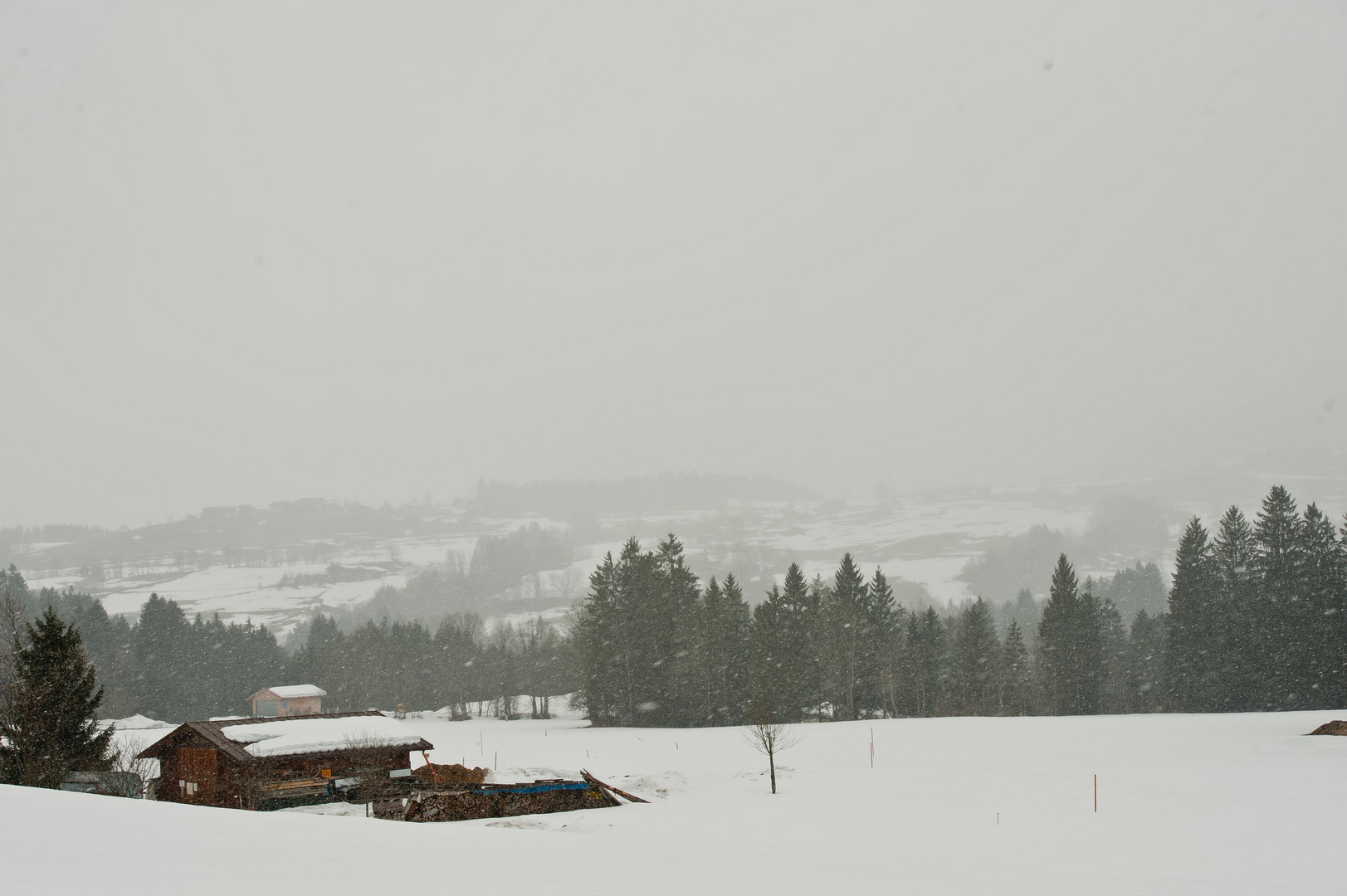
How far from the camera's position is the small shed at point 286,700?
85625 millimetres

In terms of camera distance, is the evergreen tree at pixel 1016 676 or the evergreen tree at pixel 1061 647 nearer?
the evergreen tree at pixel 1061 647

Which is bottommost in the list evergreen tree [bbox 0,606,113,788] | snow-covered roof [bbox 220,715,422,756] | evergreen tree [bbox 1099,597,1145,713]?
evergreen tree [bbox 1099,597,1145,713]

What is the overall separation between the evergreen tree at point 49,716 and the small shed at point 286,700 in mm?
66602

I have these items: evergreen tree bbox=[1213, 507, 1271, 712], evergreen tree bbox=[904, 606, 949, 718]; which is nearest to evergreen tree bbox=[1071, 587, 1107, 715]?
evergreen tree bbox=[1213, 507, 1271, 712]

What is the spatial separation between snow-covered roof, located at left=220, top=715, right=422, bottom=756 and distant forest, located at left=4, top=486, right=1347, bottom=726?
32711 mm

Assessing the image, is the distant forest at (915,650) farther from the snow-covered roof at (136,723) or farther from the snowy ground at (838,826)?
the snowy ground at (838,826)

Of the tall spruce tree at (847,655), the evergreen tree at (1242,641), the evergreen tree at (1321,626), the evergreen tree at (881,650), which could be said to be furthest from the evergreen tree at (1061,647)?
the evergreen tree at (1321,626)

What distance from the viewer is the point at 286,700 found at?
86.4 metres

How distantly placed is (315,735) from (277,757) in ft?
5.57

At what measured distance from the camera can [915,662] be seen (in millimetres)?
73688

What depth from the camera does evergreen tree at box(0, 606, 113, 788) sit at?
23.0 m

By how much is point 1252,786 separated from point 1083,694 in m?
41.7

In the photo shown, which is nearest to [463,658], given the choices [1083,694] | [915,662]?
[915,662]

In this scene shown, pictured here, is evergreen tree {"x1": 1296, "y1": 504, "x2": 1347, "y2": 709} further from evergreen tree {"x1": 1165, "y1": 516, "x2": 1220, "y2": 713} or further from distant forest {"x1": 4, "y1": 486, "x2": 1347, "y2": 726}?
evergreen tree {"x1": 1165, "y1": 516, "x2": 1220, "y2": 713}
